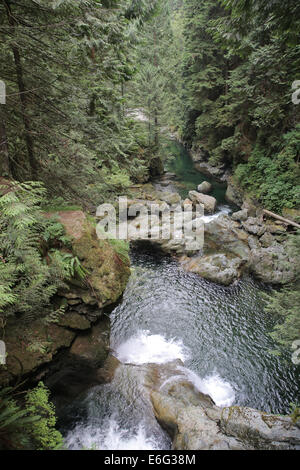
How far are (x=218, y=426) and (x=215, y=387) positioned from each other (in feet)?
8.06

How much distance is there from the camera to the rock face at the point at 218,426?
4.23 meters

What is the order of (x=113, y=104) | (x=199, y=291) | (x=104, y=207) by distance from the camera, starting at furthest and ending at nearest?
(x=104, y=207), (x=199, y=291), (x=113, y=104)

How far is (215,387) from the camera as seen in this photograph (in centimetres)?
706

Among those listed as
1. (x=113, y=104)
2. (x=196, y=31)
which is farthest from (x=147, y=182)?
(x=196, y=31)

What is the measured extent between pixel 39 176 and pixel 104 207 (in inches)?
237

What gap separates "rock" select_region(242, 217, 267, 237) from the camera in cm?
1395

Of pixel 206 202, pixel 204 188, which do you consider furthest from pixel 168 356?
pixel 204 188

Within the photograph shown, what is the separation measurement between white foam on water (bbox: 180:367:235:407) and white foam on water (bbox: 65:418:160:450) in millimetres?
2266

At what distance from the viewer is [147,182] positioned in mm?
22984

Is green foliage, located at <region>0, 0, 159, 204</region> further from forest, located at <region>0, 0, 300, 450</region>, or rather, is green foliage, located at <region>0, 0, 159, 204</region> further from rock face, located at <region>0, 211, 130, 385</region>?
rock face, located at <region>0, 211, 130, 385</region>

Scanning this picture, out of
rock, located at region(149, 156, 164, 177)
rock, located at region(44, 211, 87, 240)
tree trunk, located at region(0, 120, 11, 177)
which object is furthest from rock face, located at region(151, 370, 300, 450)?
rock, located at region(149, 156, 164, 177)

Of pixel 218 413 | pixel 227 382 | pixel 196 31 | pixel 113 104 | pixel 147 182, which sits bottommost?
pixel 227 382

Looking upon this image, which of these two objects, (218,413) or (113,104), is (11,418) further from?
(113,104)

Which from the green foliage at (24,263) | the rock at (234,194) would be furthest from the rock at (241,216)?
the green foliage at (24,263)
